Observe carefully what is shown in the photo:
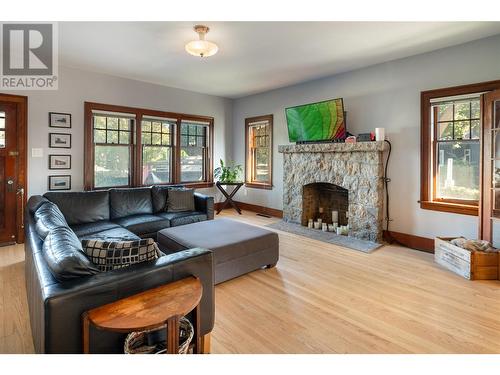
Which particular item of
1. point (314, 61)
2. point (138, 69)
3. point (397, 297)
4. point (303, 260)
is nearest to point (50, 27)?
point (138, 69)

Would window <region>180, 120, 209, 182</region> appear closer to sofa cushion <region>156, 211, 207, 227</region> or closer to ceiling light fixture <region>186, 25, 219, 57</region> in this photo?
sofa cushion <region>156, 211, 207, 227</region>

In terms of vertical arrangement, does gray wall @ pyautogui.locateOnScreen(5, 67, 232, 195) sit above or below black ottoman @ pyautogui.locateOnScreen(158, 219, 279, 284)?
above

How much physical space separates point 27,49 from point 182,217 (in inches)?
117

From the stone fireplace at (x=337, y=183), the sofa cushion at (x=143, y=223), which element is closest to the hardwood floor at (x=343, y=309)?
the stone fireplace at (x=337, y=183)

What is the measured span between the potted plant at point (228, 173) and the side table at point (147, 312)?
4.93 m

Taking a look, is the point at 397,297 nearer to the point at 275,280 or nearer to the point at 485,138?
the point at 275,280

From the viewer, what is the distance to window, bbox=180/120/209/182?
6.20m

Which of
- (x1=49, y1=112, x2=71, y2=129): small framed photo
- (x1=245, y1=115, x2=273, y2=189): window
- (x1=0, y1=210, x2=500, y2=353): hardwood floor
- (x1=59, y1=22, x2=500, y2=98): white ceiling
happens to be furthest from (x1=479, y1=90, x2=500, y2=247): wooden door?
(x1=49, y1=112, x2=71, y2=129): small framed photo

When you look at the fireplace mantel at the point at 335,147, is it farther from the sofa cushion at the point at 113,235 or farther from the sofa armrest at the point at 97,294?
the sofa armrest at the point at 97,294

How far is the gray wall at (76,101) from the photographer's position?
430 centimetres

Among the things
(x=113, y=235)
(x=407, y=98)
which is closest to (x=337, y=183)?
(x=407, y=98)

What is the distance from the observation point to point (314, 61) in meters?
4.24

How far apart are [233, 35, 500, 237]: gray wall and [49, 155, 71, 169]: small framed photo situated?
170 inches

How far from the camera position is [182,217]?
425cm
